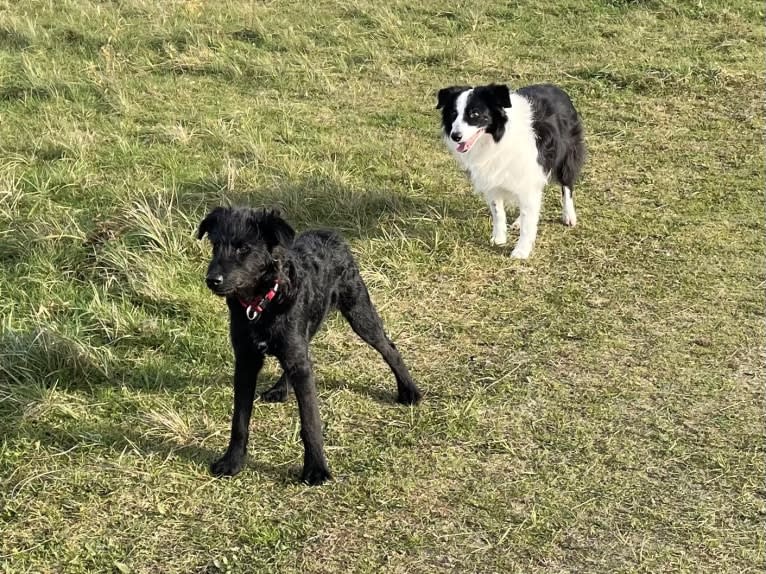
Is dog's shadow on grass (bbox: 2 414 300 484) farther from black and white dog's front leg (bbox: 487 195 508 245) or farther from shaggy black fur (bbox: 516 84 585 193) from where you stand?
shaggy black fur (bbox: 516 84 585 193)

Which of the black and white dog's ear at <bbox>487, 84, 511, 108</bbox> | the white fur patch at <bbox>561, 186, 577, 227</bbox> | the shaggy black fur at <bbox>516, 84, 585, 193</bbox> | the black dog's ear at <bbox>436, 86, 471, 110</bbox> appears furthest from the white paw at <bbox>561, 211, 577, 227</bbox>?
the black dog's ear at <bbox>436, 86, 471, 110</bbox>

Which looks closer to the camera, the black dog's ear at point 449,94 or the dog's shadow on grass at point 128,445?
the dog's shadow on grass at point 128,445

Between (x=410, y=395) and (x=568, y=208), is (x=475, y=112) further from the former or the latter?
(x=410, y=395)

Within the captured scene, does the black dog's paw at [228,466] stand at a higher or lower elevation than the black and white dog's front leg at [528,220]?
lower

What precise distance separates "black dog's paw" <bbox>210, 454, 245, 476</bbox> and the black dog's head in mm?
771

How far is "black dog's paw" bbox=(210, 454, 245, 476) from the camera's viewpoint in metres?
3.50

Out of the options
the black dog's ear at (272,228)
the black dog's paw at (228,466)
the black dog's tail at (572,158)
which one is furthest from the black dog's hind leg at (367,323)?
the black dog's tail at (572,158)

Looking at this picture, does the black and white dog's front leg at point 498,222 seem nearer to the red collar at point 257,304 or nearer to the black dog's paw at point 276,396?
the black dog's paw at point 276,396

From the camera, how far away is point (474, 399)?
3.96 m

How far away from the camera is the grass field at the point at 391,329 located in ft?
10.6

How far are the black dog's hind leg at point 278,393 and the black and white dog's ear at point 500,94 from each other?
2236mm

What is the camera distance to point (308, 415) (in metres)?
3.35

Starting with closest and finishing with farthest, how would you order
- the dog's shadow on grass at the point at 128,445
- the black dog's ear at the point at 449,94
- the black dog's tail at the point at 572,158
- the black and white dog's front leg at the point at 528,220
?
the dog's shadow on grass at the point at 128,445 → the black dog's ear at the point at 449,94 → the black and white dog's front leg at the point at 528,220 → the black dog's tail at the point at 572,158

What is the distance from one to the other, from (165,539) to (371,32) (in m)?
7.64
